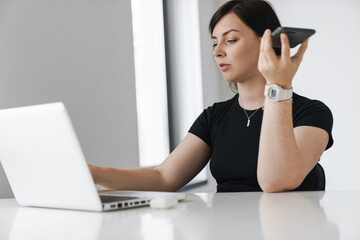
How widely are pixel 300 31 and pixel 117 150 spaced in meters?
1.57

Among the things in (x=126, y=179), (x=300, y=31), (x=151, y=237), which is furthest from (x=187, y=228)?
(x=126, y=179)

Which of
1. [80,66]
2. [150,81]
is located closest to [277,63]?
[80,66]

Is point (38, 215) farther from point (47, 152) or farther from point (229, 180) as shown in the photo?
point (229, 180)

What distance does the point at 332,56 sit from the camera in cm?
387

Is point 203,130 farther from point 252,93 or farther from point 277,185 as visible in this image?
point 277,185

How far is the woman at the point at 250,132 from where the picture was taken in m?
1.31

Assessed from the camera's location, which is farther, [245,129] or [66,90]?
[66,90]

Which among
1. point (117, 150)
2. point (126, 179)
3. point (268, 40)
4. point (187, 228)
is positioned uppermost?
point (268, 40)

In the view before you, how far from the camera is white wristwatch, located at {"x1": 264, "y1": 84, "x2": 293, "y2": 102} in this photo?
1.29 m

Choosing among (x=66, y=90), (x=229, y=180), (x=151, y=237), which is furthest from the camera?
(x=66, y=90)

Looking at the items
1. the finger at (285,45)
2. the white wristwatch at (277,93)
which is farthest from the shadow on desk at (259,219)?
the finger at (285,45)

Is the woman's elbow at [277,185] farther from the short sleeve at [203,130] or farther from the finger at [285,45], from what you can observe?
the short sleeve at [203,130]

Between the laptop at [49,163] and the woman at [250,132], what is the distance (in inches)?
10.4

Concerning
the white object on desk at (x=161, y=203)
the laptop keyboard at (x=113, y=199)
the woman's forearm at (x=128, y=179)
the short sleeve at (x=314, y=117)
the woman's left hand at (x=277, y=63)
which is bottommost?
the woman's forearm at (x=128, y=179)
